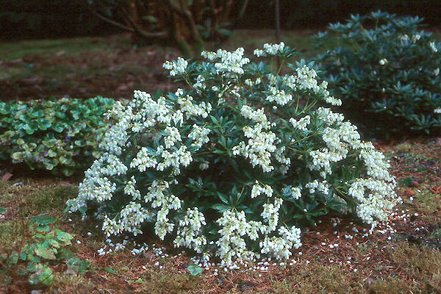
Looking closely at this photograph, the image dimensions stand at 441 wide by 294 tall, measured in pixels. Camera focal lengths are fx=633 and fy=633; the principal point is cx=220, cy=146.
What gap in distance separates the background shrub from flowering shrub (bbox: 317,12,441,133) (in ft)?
7.42

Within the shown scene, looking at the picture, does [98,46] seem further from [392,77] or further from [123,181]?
[123,181]

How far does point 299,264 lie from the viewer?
144 inches

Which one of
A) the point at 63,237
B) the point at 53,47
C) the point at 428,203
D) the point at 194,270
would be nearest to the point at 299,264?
the point at 194,270

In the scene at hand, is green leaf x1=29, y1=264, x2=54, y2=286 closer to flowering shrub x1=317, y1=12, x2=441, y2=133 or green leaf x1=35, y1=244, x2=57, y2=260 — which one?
green leaf x1=35, y1=244, x2=57, y2=260

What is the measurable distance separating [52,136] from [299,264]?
7.51 ft

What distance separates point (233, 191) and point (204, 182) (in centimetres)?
25

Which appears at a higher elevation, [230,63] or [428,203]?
[230,63]

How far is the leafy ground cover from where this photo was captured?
3381 mm

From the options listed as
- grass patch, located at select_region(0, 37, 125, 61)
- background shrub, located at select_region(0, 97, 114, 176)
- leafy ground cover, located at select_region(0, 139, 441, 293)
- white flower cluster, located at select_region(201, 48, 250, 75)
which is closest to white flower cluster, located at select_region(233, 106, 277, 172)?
white flower cluster, located at select_region(201, 48, 250, 75)

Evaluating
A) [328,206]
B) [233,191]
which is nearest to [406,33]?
[328,206]

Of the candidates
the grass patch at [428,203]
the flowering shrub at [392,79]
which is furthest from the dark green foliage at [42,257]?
the flowering shrub at [392,79]

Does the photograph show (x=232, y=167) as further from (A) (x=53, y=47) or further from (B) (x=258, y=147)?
(A) (x=53, y=47)

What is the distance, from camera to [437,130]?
5.78 meters

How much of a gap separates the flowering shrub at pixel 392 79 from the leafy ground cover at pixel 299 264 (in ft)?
4.67
